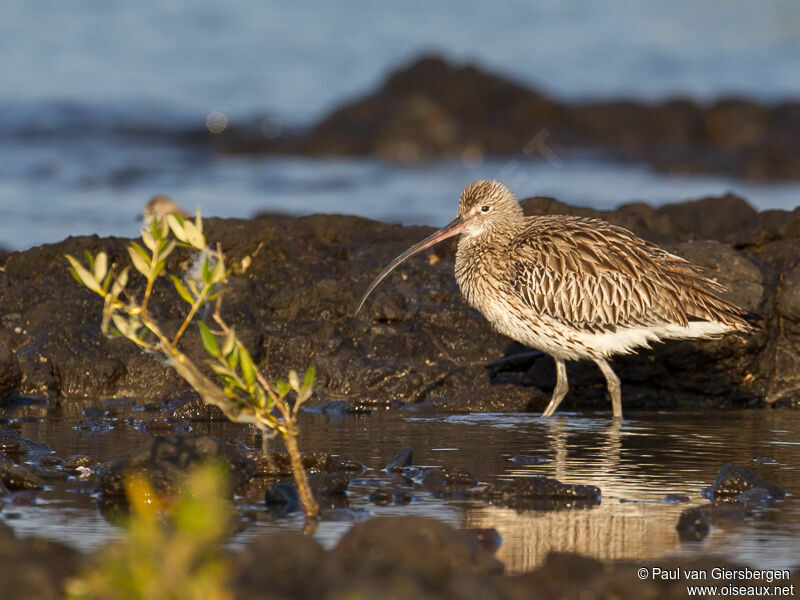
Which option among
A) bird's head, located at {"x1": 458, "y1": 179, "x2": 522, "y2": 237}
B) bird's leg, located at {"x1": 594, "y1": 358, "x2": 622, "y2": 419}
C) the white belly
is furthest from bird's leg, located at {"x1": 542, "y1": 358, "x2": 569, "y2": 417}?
bird's head, located at {"x1": 458, "y1": 179, "x2": 522, "y2": 237}

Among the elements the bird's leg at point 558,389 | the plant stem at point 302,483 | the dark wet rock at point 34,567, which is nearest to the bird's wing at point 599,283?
the bird's leg at point 558,389

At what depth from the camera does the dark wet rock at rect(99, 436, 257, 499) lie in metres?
6.91

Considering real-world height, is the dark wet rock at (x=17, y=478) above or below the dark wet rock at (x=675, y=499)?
above

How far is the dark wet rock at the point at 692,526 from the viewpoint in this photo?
6.39 m

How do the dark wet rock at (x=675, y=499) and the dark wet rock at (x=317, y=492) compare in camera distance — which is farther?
the dark wet rock at (x=675, y=499)

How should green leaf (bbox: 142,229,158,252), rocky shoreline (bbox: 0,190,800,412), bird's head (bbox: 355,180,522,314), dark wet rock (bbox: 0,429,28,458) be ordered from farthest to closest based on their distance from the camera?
bird's head (bbox: 355,180,522,314) → rocky shoreline (bbox: 0,190,800,412) → dark wet rock (bbox: 0,429,28,458) → green leaf (bbox: 142,229,158,252)

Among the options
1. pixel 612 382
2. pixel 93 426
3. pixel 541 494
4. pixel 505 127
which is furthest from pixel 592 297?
pixel 505 127

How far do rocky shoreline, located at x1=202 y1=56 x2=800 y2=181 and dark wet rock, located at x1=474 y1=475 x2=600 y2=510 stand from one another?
62.4ft

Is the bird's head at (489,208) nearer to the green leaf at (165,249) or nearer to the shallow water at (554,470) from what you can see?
the shallow water at (554,470)

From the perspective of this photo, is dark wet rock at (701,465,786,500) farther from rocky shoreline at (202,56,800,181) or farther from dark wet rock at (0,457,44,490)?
rocky shoreline at (202,56,800,181)

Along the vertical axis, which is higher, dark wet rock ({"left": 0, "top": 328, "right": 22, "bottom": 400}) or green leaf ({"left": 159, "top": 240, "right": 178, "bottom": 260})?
green leaf ({"left": 159, "top": 240, "right": 178, "bottom": 260})

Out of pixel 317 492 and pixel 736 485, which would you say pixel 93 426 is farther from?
pixel 736 485

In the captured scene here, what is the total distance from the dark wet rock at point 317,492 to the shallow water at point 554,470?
0.08 m

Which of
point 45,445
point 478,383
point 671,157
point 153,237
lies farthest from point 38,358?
point 671,157
